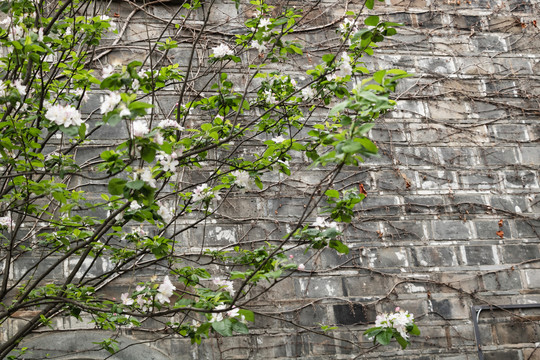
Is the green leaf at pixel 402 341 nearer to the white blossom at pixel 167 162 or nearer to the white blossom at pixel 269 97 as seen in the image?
the white blossom at pixel 167 162

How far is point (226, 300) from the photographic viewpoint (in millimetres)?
2035

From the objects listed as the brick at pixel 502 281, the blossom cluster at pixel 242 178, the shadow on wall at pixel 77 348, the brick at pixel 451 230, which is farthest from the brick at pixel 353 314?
the blossom cluster at pixel 242 178

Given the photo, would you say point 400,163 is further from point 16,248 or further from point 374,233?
point 16,248

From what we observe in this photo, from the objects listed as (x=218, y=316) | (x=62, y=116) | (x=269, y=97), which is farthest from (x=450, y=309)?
(x=62, y=116)

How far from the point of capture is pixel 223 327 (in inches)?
74.1

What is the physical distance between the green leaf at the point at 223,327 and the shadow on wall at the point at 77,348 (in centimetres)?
121

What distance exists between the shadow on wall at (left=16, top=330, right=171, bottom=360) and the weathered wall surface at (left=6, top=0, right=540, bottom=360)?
0.07 meters

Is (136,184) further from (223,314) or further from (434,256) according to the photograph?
(434,256)

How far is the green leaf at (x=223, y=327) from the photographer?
1.86 metres

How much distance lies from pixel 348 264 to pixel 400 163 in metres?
0.73

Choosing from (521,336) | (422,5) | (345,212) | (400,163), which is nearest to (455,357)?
(521,336)

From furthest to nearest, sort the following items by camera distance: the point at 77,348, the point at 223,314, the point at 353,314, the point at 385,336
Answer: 1. the point at 353,314
2. the point at 77,348
3. the point at 385,336
4. the point at 223,314

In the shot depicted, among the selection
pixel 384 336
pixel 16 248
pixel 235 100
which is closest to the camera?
pixel 384 336

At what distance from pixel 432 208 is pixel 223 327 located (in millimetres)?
2144
